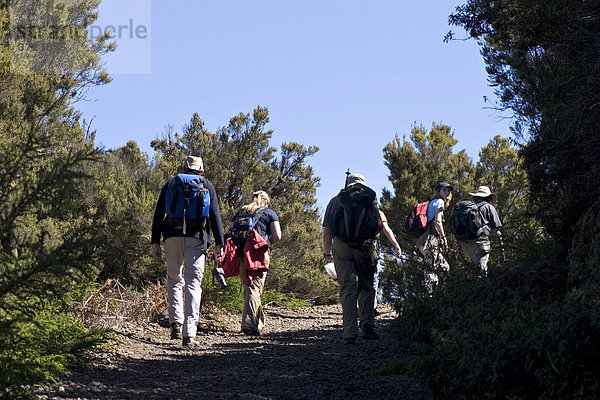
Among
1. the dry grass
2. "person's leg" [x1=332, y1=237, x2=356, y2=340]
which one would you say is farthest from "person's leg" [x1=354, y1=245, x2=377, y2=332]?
the dry grass

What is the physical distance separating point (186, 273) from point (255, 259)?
1387 millimetres

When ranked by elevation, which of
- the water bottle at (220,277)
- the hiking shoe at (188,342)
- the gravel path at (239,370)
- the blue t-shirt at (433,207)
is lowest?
the gravel path at (239,370)

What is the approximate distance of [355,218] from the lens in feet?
27.1

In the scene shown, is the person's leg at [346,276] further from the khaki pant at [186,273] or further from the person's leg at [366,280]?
the khaki pant at [186,273]

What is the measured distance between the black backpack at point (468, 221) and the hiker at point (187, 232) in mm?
3599

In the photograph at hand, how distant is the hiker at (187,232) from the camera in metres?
8.30

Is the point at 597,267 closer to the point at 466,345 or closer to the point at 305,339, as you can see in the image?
the point at 466,345

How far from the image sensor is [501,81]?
923 cm

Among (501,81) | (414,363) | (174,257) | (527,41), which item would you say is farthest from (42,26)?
(414,363)

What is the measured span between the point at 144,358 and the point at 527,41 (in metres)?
5.01

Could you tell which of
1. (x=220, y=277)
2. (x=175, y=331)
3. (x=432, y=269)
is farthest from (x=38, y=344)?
(x=220, y=277)

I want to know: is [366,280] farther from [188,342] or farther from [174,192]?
[174,192]

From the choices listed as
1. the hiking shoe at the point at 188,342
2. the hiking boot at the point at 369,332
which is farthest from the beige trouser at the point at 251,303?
the hiking boot at the point at 369,332

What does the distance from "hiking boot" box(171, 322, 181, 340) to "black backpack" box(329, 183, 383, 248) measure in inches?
87.2
